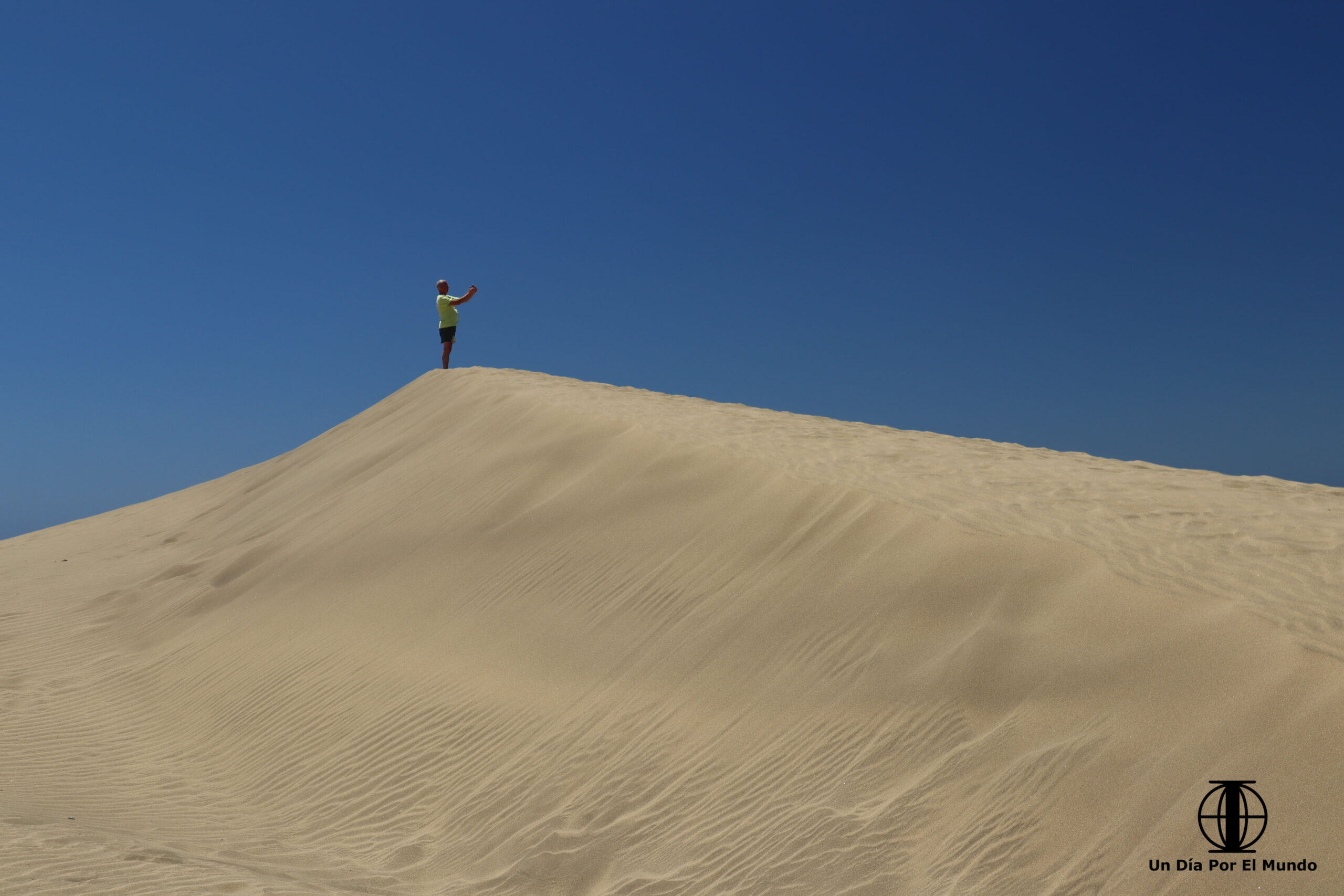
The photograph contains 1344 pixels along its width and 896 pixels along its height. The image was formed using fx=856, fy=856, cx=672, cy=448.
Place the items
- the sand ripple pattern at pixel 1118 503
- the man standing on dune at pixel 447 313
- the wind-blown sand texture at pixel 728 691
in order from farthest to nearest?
the man standing on dune at pixel 447 313 < the sand ripple pattern at pixel 1118 503 < the wind-blown sand texture at pixel 728 691

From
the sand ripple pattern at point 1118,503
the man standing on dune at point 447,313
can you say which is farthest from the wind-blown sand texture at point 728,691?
the man standing on dune at point 447,313

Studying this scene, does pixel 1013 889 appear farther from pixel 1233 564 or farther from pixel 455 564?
pixel 455 564

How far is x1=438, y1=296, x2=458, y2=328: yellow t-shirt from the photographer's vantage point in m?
17.1

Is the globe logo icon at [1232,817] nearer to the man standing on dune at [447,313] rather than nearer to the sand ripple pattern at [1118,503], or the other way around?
the sand ripple pattern at [1118,503]

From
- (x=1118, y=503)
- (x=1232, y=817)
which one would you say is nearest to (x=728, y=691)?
(x=1232, y=817)

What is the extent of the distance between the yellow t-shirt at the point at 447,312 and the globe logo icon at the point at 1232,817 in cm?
1536

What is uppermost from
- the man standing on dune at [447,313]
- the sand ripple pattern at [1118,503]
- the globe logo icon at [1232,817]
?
the man standing on dune at [447,313]

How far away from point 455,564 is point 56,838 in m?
4.64

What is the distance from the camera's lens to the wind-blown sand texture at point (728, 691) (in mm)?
4035

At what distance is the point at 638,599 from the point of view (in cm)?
743

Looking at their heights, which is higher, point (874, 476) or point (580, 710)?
point (874, 476)

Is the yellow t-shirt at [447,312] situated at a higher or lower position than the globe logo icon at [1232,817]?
higher

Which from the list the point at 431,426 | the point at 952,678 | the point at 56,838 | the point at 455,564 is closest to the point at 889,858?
the point at 952,678

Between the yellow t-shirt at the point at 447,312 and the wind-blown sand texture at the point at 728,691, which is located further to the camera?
the yellow t-shirt at the point at 447,312
